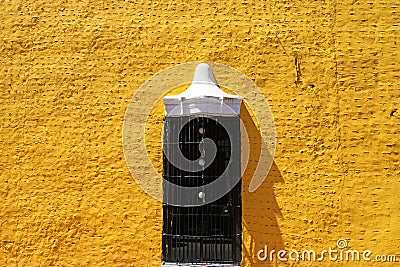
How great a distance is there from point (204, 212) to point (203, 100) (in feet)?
3.86

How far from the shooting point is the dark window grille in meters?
5.01

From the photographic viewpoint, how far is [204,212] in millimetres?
5055

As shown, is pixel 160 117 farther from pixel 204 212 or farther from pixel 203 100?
pixel 204 212

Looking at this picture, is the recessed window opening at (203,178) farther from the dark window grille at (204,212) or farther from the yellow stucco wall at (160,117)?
the yellow stucco wall at (160,117)

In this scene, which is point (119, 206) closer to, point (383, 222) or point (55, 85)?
point (55, 85)

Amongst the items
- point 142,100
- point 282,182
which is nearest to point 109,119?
point 142,100

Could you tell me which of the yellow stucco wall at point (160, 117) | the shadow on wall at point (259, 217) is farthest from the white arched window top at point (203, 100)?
the shadow on wall at point (259, 217)

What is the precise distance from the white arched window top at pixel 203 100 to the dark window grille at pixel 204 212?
9cm

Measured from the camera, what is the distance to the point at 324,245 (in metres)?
5.11

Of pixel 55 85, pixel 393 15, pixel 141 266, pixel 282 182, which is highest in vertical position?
pixel 393 15

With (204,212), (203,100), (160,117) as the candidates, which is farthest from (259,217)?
(160,117)

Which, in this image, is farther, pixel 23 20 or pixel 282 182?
pixel 23 20

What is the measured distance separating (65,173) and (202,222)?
1670 millimetres

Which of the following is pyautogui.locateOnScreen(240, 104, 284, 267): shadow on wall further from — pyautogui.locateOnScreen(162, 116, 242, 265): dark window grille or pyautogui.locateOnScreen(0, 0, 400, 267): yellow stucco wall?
pyautogui.locateOnScreen(162, 116, 242, 265): dark window grille
